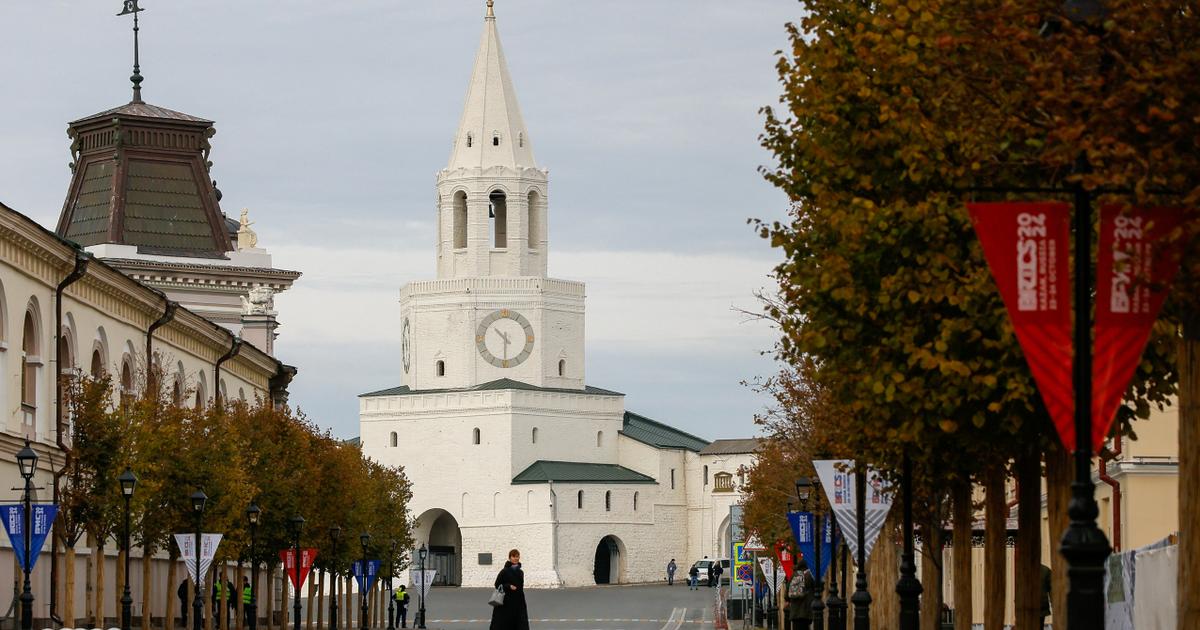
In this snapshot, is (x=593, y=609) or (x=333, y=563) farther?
(x=593, y=609)

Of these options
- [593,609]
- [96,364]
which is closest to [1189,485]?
[96,364]

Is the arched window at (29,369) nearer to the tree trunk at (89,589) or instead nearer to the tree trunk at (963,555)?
the tree trunk at (89,589)

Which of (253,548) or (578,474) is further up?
(253,548)

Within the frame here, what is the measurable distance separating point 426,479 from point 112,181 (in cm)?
7111

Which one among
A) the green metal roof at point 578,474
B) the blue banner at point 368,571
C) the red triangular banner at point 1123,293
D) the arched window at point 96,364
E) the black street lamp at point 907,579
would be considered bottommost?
the blue banner at point 368,571

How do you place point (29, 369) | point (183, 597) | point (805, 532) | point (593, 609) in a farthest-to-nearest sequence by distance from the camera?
point (593, 609), point (183, 597), point (29, 369), point (805, 532)

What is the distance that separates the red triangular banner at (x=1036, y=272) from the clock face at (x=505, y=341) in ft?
466

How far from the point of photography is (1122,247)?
1526 centimetres

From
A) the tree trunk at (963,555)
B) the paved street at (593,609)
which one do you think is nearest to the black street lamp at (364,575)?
the paved street at (593,609)

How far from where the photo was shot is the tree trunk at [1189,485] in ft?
59.7

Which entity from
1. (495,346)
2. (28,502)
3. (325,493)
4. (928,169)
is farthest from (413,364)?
(928,169)

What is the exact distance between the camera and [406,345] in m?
160

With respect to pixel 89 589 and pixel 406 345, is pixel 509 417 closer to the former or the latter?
pixel 406 345

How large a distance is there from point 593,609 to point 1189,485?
82.8 meters
